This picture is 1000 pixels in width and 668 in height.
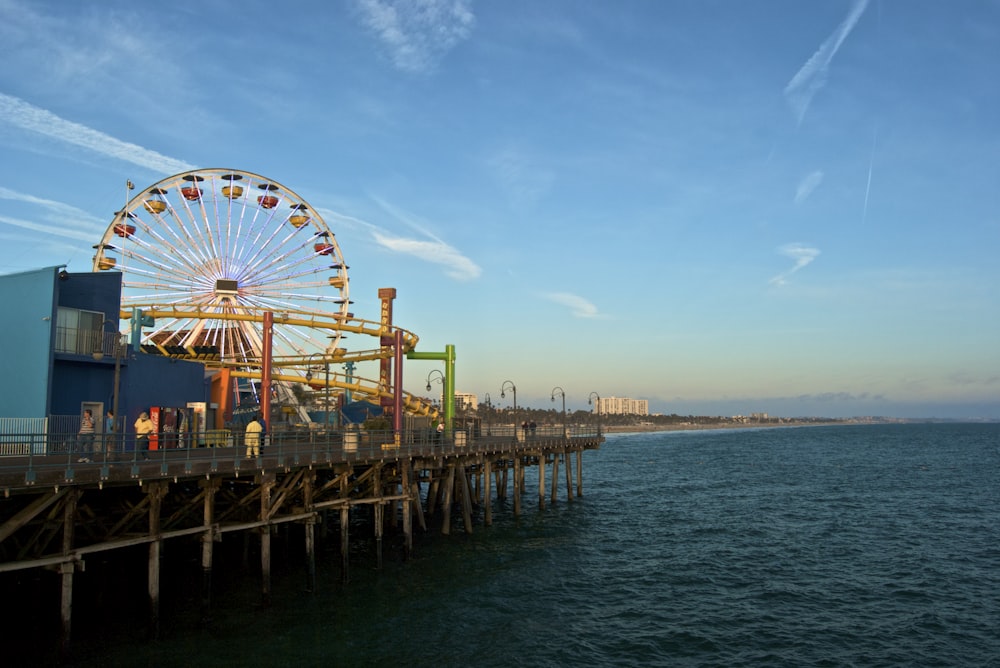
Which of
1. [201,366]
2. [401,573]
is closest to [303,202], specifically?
[201,366]

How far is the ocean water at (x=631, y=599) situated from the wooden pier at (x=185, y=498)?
153cm

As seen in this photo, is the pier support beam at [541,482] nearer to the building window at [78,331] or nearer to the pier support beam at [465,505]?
the pier support beam at [465,505]

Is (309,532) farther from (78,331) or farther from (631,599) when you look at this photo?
(78,331)

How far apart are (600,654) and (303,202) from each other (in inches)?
1611

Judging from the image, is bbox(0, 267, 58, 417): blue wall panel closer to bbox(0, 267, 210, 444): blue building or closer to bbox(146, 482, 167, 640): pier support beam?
bbox(0, 267, 210, 444): blue building

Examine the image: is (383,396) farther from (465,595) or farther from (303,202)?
(465,595)

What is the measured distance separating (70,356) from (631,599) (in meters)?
21.9

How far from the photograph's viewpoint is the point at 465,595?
25.8 metres

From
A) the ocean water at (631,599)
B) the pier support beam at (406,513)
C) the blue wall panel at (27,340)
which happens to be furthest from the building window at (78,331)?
the pier support beam at (406,513)

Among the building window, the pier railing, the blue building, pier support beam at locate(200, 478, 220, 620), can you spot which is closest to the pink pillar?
the pier railing

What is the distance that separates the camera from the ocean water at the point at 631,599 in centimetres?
2012

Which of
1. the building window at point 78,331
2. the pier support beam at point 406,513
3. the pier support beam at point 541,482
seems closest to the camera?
the building window at point 78,331

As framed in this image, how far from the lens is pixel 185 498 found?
23.0 metres

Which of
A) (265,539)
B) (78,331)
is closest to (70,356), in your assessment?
(78,331)
